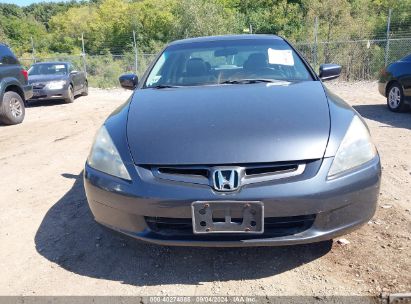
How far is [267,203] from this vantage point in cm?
214

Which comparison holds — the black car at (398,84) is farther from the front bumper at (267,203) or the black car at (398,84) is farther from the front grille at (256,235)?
the front grille at (256,235)

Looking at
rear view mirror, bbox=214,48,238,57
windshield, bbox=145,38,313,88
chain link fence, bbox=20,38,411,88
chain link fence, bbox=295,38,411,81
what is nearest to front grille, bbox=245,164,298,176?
windshield, bbox=145,38,313,88

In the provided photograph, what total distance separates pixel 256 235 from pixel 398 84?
6504mm

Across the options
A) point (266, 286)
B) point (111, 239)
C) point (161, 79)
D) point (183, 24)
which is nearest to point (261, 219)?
point (266, 286)

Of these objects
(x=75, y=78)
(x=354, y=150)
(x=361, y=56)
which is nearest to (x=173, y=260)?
(x=354, y=150)

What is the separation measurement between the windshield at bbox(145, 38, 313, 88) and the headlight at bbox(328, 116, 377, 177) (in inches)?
38.7

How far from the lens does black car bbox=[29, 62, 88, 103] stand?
38.3ft

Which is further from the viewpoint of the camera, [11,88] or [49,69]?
[49,69]

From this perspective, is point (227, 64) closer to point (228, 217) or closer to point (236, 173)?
point (236, 173)

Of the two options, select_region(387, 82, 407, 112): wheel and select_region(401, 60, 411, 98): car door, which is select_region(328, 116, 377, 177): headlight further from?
select_region(387, 82, 407, 112): wheel

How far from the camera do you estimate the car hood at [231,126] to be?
2264 millimetres

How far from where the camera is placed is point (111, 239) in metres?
3.05

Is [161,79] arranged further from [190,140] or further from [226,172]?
[226,172]

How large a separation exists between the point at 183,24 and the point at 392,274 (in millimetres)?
27882
